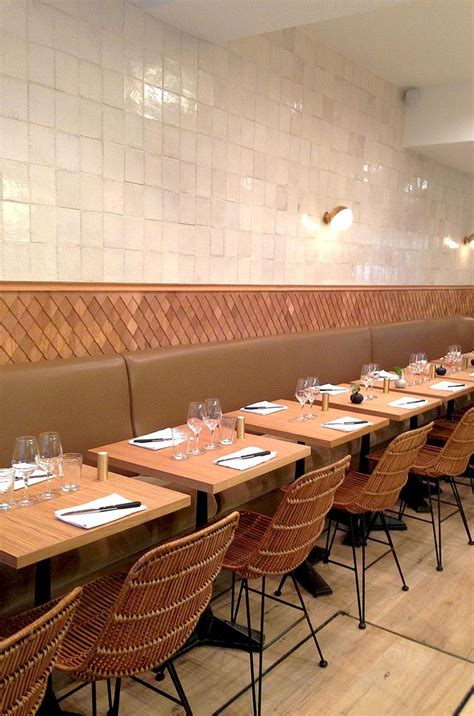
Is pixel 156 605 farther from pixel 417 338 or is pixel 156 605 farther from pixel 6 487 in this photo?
pixel 417 338

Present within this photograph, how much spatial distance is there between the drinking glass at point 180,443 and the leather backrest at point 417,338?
343cm

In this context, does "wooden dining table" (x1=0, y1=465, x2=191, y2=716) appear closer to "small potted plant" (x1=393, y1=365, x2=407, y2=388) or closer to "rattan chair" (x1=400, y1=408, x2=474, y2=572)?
"rattan chair" (x1=400, y1=408, x2=474, y2=572)

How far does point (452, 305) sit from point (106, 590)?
284 inches

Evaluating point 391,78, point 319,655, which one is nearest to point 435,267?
point 391,78

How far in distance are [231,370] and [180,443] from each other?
4.83 feet

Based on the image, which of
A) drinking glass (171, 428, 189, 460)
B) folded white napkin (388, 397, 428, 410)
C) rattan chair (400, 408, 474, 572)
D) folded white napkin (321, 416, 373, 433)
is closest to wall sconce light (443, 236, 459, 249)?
folded white napkin (388, 397, 428, 410)

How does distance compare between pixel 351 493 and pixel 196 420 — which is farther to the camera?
pixel 351 493

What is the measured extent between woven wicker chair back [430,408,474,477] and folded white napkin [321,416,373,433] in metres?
0.55

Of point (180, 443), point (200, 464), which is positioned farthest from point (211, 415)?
point (200, 464)

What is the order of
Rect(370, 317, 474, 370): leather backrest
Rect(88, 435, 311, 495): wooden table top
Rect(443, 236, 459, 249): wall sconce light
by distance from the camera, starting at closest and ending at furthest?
Rect(88, 435, 311, 495): wooden table top, Rect(370, 317, 474, 370): leather backrest, Rect(443, 236, 459, 249): wall sconce light

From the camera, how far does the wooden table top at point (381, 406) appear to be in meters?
3.85

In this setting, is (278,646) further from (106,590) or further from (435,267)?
(435,267)

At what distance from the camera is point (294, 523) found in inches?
97.9

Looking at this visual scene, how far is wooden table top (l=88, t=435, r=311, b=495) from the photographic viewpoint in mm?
2588
